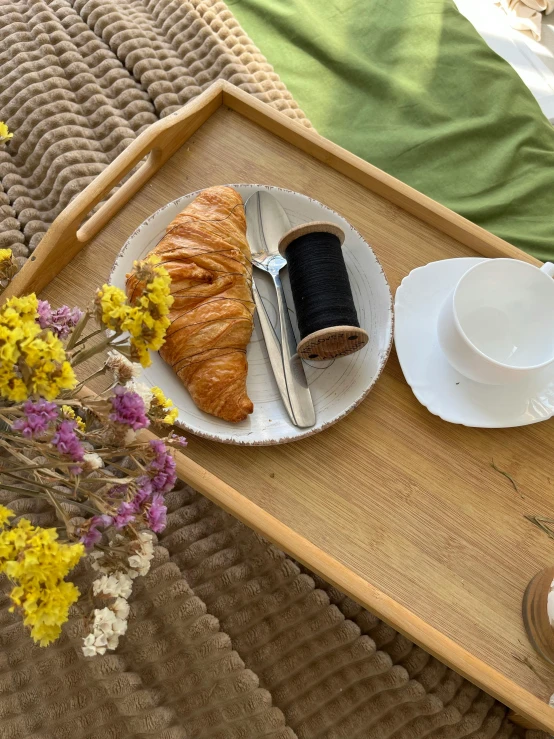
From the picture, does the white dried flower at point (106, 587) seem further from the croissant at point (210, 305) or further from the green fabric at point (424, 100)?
the green fabric at point (424, 100)

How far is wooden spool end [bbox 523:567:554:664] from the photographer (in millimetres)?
755

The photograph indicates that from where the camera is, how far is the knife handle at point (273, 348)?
0.86 metres

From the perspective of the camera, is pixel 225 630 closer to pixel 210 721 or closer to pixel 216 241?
pixel 210 721

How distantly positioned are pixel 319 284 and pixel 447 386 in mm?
221

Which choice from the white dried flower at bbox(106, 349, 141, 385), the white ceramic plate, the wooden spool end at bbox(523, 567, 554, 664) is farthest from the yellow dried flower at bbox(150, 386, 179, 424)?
the wooden spool end at bbox(523, 567, 554, 664)

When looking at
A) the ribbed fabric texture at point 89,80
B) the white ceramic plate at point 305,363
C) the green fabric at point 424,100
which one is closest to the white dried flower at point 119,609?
the white ceramic plate at point 305,363

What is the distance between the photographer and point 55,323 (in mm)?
564

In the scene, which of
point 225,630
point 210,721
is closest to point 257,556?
point 225,630

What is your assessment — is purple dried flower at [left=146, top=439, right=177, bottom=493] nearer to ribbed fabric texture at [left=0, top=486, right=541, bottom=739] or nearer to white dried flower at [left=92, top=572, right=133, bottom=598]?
white dried flower at [left=92, top=572, right=133, bottom=598]

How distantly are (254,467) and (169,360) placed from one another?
179 mm

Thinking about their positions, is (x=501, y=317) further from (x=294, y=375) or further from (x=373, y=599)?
(x=373, y=599)

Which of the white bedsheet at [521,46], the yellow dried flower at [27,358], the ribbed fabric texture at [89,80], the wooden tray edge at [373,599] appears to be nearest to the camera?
the yellow dried flower at [27,358]

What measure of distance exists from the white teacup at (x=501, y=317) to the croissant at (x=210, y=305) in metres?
0.27

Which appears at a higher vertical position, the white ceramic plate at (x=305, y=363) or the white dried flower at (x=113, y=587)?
the white dried flower at (x=113, y=587)
